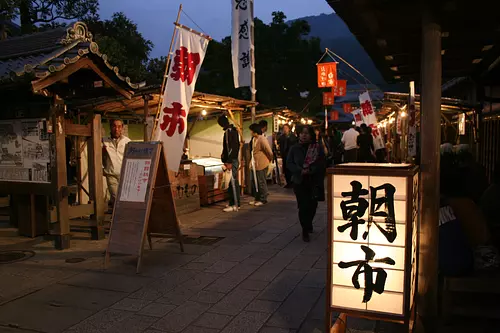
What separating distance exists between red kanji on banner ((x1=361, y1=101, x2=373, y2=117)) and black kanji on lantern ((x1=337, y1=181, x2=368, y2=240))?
16.7 meters

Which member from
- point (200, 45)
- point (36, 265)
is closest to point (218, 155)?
point (200, 45)

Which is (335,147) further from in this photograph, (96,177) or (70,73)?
(70,73)

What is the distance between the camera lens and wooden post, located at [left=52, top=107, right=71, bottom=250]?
750cm

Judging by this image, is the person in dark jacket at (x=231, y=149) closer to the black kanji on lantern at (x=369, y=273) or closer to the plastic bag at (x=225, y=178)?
the plastic bag at (x=225, y=178)

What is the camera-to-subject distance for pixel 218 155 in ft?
52.1

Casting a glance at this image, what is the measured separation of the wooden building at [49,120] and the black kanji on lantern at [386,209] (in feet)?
17.6

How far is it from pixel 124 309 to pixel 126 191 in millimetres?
2207

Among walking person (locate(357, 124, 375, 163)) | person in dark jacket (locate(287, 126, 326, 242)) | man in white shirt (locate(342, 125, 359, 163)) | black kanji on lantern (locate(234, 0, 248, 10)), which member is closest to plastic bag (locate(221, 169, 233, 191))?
A: black kanji on lantern (locate(234, 0, 248, 10))

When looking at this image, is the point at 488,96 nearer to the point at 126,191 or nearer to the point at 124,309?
the point at 126,191

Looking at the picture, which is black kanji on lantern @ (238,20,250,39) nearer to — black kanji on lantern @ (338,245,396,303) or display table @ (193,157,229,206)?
display table @ (193,157,229,206)

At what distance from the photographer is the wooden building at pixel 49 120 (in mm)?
7121

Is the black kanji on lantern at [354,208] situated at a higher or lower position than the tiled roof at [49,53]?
lower

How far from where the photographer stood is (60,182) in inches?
301

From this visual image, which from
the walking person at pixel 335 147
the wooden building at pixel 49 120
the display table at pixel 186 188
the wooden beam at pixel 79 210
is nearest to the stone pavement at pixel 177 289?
the wooden beam at pixel 79 210
